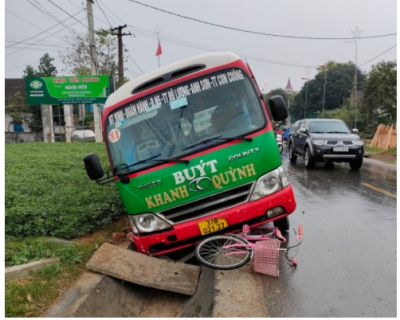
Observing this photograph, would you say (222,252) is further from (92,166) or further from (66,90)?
(66,90)

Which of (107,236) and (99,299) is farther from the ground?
(107,236)

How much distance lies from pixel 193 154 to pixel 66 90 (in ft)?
86.0

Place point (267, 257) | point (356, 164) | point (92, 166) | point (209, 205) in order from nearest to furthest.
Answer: point (267, 257)
point (209, 205)
point (92, 166)
point (356, 164)

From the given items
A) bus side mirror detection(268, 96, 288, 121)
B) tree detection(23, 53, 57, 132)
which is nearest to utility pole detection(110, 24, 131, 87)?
tree detection(23, 53, 57, 132)

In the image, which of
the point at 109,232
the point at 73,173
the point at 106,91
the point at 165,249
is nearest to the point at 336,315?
the point at 165,249

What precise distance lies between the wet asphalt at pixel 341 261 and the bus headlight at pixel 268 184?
88 cm

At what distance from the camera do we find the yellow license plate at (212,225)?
4.42 m

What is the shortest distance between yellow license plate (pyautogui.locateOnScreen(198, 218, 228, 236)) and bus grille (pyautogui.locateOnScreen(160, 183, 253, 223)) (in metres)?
0.11

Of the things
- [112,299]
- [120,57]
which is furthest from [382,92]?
[112,299]

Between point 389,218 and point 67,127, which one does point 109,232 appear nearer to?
point 389,218

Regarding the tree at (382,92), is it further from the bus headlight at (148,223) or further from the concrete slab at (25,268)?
the concrete slab at (25,268)

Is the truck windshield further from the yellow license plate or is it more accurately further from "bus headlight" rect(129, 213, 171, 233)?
the yellow license plate

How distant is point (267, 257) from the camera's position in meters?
4.34

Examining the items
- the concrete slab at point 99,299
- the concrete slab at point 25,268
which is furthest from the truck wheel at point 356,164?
the concrete slab at point 25,268
